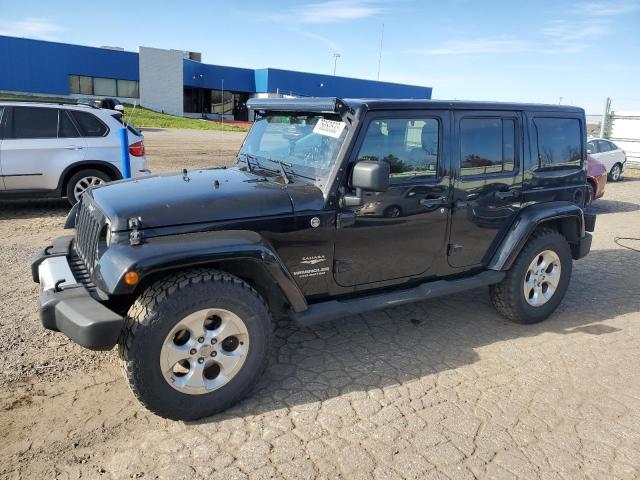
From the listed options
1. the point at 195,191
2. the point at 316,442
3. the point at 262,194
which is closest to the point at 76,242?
the point at 195,191

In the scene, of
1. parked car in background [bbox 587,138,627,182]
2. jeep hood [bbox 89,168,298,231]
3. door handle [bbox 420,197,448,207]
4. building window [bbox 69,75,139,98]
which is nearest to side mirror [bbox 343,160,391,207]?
jeep hood [bbox 89,168,298,231]

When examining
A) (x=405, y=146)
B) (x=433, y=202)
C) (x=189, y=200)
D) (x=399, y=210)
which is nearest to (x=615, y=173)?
(x=433, y=202)

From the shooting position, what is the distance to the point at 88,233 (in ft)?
11.2

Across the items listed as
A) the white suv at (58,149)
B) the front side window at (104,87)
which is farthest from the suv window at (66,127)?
the front side window at (104,87)

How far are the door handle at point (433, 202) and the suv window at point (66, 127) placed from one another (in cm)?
641

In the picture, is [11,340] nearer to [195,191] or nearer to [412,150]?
[195,191]

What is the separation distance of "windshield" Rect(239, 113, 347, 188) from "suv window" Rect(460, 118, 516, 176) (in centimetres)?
119

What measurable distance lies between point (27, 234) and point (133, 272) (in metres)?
5.25

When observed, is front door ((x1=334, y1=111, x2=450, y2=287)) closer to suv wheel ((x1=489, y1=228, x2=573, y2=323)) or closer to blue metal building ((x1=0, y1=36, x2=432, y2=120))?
suv wheel ((x1=489, y1=228, x2=573, y2=323))

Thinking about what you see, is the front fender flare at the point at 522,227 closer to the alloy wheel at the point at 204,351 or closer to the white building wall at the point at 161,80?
the alloy wheel at the point at 204,351

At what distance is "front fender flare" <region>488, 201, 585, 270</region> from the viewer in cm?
442

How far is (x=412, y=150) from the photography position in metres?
3.89

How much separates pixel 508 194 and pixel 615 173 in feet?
48.9

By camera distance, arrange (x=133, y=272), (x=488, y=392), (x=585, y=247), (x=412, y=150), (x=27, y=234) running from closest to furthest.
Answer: (x=133, y=272)
(x=488, y=392)
(x=412, y=150)
(x=585, y=247)
(x=27, y=234)
